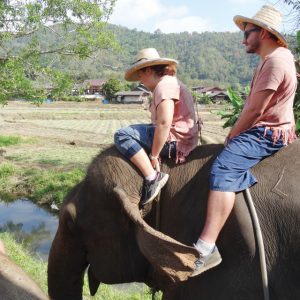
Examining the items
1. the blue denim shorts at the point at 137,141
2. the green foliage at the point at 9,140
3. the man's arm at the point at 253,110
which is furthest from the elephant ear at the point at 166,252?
the green foliage at the point at 9,140

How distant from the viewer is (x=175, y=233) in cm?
296

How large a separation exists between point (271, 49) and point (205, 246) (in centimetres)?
132

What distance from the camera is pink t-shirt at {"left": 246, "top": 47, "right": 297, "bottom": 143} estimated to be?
2742 mm

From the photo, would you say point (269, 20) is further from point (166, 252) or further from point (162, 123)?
point (166, 252)

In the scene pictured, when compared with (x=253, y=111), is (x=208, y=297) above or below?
below

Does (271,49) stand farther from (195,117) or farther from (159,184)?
(159,184)

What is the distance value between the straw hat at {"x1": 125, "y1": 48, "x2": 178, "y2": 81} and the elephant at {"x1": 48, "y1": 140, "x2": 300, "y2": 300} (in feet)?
1.90

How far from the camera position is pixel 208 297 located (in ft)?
8.87

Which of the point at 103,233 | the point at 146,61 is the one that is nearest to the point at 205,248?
the point at 103,233

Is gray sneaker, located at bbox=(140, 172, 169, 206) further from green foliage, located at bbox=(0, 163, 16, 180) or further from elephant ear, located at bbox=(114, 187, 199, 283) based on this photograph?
green foliage, located at bbox=(0, 163, 16, 180)

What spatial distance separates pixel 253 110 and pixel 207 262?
941 mm

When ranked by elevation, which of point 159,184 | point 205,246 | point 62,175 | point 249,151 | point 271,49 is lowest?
point 62,175

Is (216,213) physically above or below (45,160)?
above

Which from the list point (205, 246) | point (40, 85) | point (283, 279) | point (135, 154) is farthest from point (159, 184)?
point (40, 85)
